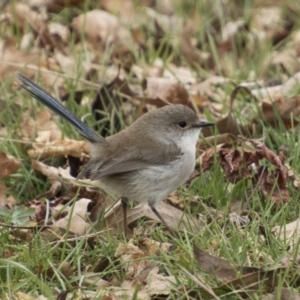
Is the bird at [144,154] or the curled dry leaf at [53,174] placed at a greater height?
the bird at [144,154]

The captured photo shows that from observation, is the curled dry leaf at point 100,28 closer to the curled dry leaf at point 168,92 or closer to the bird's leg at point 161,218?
the curled dry leaf at point 168,92

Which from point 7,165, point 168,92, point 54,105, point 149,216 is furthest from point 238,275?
point 168,92

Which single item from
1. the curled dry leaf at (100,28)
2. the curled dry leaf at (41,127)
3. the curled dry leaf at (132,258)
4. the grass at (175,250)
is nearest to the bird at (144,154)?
the grass at (175,250)

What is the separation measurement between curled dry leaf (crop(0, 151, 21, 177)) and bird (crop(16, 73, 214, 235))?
54 cm

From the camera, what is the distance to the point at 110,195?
5.96 m

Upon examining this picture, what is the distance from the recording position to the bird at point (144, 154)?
18.3 ft

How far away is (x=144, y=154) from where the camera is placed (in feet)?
18.6

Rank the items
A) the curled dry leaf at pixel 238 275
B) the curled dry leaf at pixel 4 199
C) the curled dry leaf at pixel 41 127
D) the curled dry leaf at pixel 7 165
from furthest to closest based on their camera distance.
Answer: the curled dry leaf at pixel 41 127, the curled dry leaf at pixel 7 165, the curled dry leaf at pixel 4 199, the curled dry leaf at pixel 238 275

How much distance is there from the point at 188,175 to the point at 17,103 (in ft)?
6.45

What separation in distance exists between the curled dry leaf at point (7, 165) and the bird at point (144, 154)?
1.78 feet

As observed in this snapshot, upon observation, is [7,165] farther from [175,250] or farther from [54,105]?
[175,250]

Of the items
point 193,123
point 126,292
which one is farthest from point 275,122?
point 126,292

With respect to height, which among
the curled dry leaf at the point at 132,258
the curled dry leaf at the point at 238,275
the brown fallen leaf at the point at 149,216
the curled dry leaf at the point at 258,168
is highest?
the curled dry leaf at the point at 238,275

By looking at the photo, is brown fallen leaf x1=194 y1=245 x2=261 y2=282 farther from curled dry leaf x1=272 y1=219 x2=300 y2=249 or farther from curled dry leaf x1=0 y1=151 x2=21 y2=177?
curled dry leaf x1=0 y1=151 x2=21 y2=177
